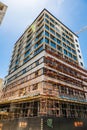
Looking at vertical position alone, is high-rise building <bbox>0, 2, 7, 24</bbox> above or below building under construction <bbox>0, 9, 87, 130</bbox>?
above

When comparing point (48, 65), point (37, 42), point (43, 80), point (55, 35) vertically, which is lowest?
point (43, 80)

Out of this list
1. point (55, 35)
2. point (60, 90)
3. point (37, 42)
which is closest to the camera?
point (60, 90)

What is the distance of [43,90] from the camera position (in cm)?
2156

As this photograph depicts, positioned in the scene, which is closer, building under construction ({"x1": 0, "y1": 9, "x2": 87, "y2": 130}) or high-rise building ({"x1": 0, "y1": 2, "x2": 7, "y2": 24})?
building under construction ({"x1": 0, "y1": 9, "x2": 87, "y2": 130})

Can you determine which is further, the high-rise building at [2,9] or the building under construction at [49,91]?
the high-rise building at [2,9]

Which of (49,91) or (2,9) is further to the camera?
(49,91)

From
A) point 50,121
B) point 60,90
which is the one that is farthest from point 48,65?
point 50,121

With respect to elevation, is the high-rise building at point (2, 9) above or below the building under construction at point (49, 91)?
above

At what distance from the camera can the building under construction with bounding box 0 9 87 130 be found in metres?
17.0

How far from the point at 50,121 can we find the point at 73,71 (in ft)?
66.1

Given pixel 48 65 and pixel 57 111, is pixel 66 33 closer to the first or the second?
pixel 48 65

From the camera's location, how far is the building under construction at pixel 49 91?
17.0 m

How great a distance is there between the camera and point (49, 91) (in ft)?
74.0

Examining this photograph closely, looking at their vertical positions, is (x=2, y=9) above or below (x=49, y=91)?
above
